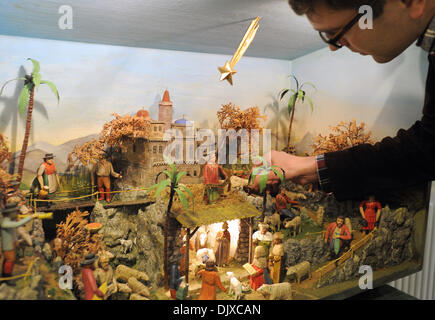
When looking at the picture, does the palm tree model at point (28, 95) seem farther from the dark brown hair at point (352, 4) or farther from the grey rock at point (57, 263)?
the dark brown hair at point (352, 4)

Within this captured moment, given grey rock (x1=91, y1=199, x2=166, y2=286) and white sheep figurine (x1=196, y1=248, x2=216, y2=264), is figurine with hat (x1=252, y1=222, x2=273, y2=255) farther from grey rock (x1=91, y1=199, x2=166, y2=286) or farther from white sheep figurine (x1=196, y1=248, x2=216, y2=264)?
grey rock (x1=91, y1=199, x2=166, y2=286)

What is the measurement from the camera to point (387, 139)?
6.39 ft

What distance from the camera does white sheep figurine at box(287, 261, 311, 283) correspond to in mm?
2164

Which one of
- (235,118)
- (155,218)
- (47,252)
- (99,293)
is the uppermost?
(235,118)

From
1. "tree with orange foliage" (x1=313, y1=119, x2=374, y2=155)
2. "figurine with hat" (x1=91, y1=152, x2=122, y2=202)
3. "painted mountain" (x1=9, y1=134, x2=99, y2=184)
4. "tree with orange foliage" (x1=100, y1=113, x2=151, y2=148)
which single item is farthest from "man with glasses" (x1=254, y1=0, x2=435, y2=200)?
"painted mountain" (x1=9, y1=134, x2=99, y2=184)

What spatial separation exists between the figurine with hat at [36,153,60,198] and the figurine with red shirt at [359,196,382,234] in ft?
7.12

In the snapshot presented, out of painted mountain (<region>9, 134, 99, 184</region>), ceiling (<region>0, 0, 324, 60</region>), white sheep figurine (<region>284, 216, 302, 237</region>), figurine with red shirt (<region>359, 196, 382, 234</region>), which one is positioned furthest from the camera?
figurine with red shirt (<region>359, 196, 382, 234</region>)

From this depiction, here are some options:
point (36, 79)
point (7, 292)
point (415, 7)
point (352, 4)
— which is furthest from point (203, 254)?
point (415, 7)

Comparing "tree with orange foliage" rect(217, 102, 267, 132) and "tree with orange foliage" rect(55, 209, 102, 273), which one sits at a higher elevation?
"tree with orange foliage" rect(217, 102, 267, 132)

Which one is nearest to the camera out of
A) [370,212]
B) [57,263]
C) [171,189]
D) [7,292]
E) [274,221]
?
[7,292]

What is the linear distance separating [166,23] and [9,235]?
4.61ft

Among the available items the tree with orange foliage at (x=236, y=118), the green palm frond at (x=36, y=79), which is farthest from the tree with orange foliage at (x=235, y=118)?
the green palm frond at (x=36, y=79)

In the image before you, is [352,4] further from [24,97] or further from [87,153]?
[24,97]
